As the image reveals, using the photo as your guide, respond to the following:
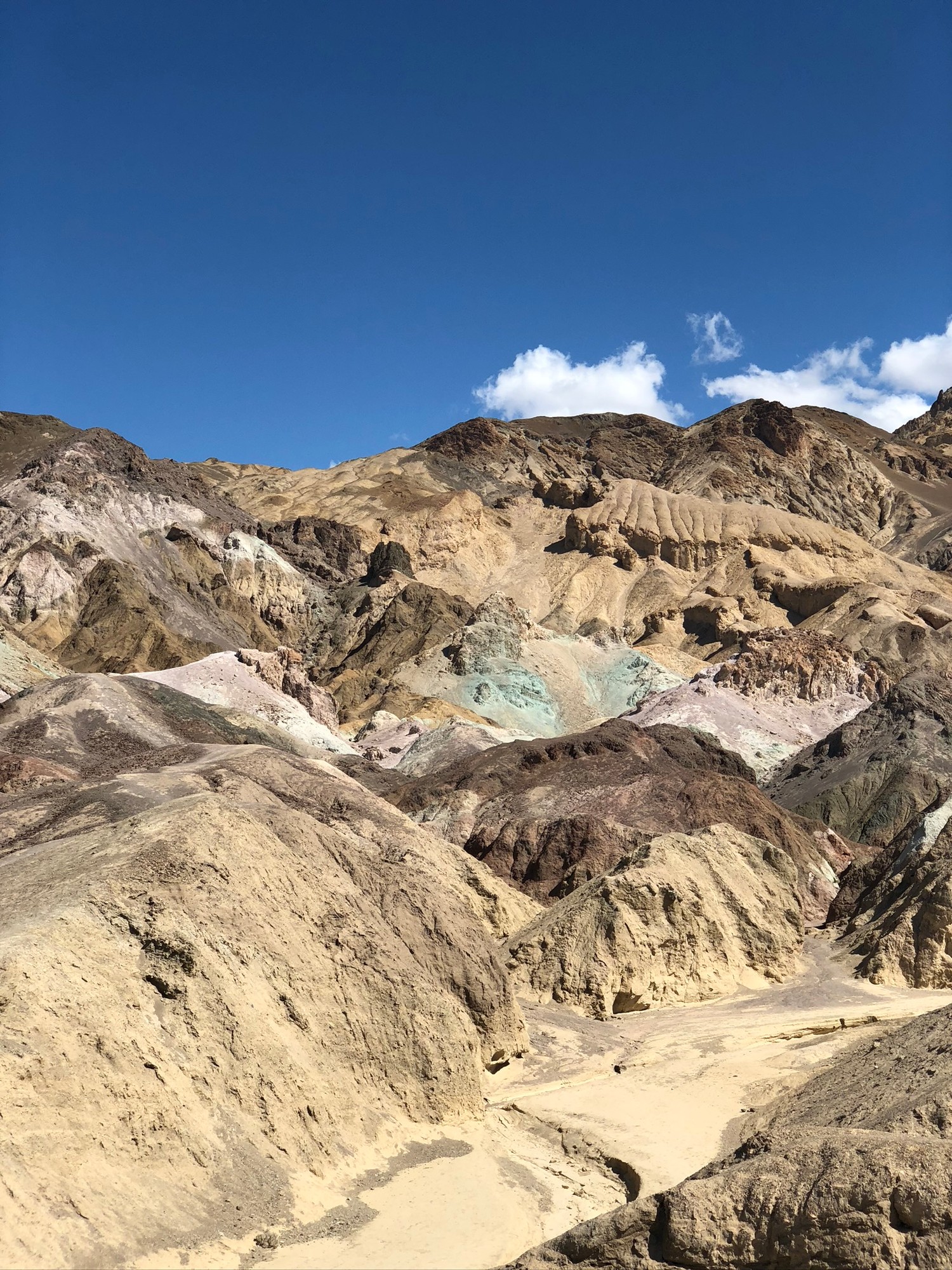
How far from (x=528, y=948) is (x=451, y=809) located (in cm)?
1341

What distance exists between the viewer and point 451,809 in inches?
1329

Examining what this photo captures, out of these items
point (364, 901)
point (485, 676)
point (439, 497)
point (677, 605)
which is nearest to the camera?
point (364, 901)

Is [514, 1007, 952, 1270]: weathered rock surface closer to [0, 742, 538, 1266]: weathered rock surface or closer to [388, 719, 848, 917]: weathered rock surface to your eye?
[0, 742, 538, 1266]: weathered rock surface

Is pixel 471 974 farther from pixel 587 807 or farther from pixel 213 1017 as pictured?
pixel 587 807

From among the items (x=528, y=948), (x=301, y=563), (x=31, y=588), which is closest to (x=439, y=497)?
(x=301, y=563)

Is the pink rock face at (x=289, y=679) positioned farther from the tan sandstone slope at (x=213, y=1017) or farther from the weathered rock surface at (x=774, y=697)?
the tan sandstone slope at (x=213, y=1017)

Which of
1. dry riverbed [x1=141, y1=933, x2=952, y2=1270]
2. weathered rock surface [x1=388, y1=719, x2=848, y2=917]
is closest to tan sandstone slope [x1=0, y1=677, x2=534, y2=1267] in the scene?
dry riverbed [x1=141, y1=933, x2=952, y2=1270]

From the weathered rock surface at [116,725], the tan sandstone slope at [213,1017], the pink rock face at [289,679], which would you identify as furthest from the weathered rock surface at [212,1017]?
Result: the pink rock face at [289,679]

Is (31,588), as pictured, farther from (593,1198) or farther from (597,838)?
(593,1198)

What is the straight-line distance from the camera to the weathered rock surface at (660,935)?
778 inches

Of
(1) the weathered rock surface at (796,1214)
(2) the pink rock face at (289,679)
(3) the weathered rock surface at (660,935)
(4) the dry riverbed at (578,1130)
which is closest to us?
(1) the weathered rock surface at (796,1214)

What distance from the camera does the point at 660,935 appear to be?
20.7m

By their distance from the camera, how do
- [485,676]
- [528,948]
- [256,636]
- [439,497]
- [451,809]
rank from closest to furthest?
[528,948], [451,809], [485,676], [256,636], [439,497]

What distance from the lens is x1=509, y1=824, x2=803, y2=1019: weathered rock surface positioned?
19.8 m
